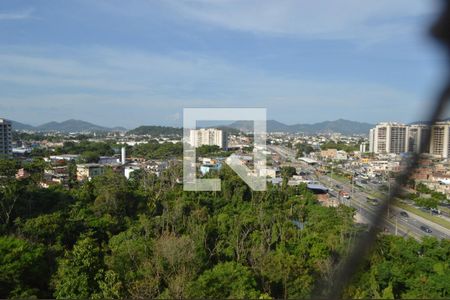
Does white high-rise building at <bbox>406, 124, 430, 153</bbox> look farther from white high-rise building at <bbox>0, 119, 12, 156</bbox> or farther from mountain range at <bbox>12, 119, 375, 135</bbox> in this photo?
white high-rise building at <bbox>0, 119, 12, 156</bbox>

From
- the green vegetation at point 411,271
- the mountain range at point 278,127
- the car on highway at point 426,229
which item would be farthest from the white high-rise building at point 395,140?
the car on highway at point 426,229

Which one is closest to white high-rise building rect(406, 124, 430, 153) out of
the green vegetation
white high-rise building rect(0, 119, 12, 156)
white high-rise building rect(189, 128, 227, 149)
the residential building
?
the green vegetation

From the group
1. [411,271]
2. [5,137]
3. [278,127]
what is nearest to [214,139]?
[278,127]

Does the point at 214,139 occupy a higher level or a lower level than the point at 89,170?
higher

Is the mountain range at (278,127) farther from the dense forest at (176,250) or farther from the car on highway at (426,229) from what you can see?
the car on highway at (426,229)

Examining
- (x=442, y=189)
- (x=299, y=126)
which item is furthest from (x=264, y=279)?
(x=299, y=126)

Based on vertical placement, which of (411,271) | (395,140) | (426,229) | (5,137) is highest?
(395,140)

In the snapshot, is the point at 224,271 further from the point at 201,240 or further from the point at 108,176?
the point at 108,176
